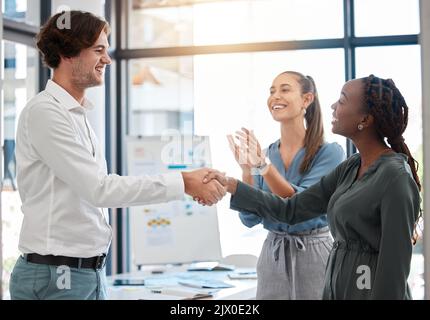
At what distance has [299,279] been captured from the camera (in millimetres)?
1873

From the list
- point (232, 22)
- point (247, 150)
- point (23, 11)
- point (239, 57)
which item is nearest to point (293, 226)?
point (247, 150)

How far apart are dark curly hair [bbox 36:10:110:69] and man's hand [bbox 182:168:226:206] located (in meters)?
0.39

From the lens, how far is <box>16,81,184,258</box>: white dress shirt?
1314 mm

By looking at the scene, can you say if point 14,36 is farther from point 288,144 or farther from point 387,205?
point 387,205

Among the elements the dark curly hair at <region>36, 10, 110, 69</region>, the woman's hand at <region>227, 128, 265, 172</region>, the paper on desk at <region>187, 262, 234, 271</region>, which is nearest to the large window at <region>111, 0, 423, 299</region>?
the paper on desk at <region>187, 262, 234, 271</region>

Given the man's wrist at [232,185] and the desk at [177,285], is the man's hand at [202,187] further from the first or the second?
the desk at [177,285]

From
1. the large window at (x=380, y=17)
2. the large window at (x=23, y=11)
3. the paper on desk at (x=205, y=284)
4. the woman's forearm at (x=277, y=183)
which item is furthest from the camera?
the large window at (x=380, y=17)

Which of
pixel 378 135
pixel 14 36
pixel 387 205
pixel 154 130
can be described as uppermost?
pixel 14 36

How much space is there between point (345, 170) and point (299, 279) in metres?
0.56

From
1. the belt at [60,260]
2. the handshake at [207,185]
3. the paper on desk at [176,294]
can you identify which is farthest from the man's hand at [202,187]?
the paper on desk at [176,294]

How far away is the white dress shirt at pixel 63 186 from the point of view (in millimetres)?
1314

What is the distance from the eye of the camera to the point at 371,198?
126cm

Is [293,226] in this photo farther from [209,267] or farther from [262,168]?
[209,267]
